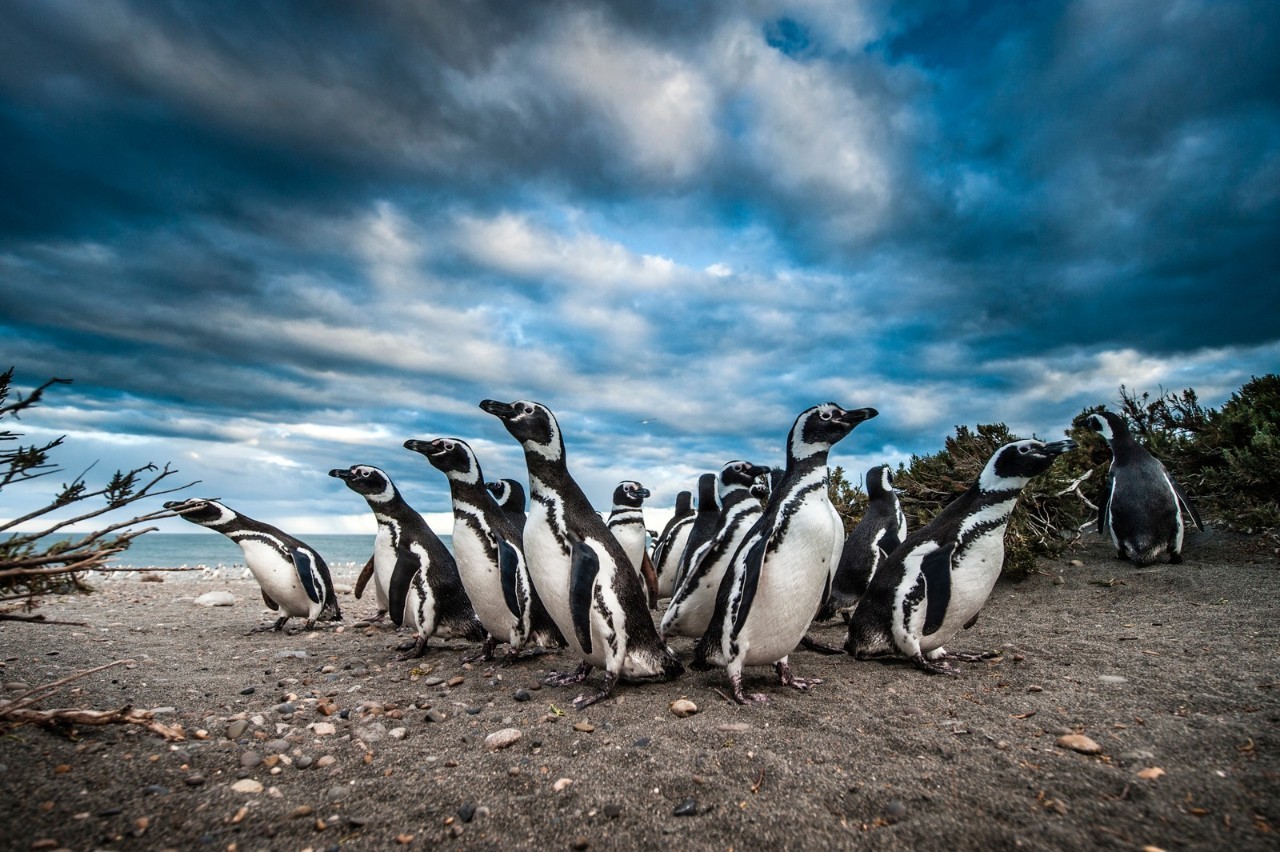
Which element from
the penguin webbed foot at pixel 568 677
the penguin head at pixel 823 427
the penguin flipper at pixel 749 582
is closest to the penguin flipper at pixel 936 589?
the penguin head at pixel 823 427

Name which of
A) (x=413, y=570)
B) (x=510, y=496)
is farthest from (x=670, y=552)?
(x=413, y=570)

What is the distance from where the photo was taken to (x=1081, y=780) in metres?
2.90

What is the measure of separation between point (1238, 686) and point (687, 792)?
370 centimetres

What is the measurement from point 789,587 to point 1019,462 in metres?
2.44

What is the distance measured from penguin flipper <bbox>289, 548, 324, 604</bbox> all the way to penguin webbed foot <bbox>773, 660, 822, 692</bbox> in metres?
6.13

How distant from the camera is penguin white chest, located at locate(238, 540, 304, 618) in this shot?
315 inches

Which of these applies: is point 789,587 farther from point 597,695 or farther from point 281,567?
point 281,567

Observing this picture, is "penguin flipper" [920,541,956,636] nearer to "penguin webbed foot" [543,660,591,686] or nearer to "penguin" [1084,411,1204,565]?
"penguin webbed foot" [543,660,591,686]

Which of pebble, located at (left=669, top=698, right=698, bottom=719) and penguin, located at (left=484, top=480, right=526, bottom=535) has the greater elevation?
penguin, located at (left=484, top=480, right=526, bottom=535)

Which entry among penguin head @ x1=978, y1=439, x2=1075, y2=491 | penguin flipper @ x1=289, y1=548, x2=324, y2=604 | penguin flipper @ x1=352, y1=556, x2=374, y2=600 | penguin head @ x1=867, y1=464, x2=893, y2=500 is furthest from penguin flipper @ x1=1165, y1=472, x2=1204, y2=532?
penguin flipper @ x1=289, y1=548, x2=324, y2=604

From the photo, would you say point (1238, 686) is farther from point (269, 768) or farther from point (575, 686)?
point (269, 768)

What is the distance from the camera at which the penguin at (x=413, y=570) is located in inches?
258

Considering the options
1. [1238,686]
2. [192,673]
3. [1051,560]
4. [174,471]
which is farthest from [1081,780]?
[1051,560]

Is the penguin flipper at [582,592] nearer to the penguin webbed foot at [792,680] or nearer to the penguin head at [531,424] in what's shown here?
the penguin head at [531,424]
